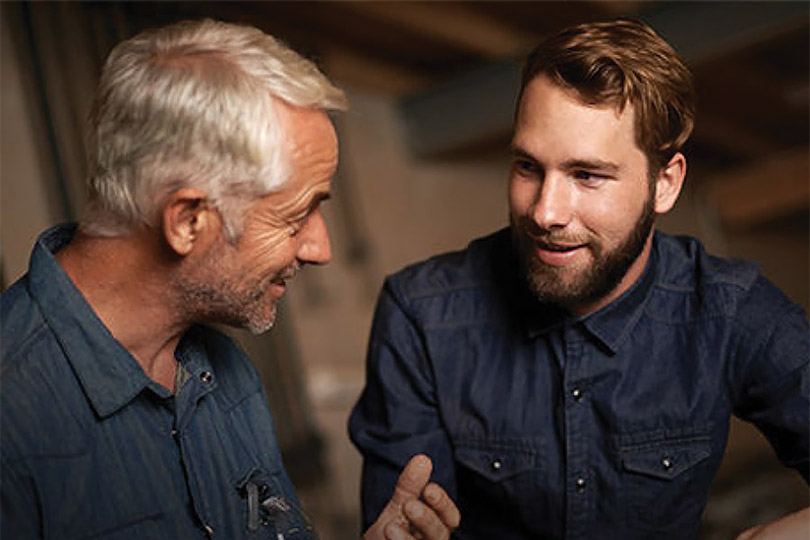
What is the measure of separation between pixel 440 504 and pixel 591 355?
0.47 meters

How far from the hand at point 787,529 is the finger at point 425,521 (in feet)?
1.83

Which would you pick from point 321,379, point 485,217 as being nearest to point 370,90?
point 485,217

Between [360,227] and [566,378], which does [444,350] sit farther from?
[360,227]

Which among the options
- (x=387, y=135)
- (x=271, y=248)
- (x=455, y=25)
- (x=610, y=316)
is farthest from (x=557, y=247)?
(x=387, y=135)

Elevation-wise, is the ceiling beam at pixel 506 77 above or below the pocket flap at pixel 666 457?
above

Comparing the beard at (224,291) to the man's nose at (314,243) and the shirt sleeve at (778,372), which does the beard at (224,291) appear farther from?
the shirt sleeve at (778,372)

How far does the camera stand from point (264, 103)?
1512 millimetres

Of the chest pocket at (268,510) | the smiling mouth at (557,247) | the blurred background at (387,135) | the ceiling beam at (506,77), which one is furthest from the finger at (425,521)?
the ceiling beam at (506,77)

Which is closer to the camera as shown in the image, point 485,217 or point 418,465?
point 418,465

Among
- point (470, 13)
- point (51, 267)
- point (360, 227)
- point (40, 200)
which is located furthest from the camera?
point (360, 227)

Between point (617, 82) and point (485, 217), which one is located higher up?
point (617, 82)

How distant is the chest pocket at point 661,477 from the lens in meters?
1.99

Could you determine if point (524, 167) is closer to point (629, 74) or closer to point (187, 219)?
point (629, 74)

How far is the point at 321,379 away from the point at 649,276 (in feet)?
8.15
